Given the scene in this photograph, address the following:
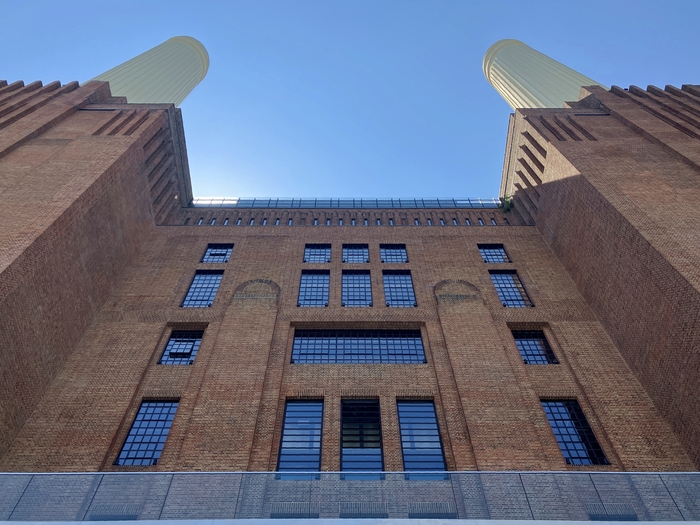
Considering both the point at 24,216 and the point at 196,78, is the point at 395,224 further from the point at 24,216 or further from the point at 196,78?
the point at 196,78

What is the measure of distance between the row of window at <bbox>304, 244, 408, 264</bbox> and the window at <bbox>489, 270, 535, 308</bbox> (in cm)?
486

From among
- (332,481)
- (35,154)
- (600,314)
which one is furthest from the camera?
(35,154)

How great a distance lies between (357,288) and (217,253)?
28.0 ft

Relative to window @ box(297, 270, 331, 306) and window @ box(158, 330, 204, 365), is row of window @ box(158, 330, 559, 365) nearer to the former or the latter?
window @ box(158, 330, 204, 365)

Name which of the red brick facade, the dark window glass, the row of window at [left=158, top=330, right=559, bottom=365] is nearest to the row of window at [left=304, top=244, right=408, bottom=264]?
the red brick facade

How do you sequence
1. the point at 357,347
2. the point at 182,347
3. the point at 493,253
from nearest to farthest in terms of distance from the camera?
the point at 357,347, the point at 182,347, the point at 493,253

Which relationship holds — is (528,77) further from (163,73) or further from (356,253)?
(163,73)

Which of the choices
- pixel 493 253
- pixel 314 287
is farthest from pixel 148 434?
pixel 493 253

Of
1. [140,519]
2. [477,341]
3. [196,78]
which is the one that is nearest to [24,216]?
[140,519]

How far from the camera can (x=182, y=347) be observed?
21250 mm

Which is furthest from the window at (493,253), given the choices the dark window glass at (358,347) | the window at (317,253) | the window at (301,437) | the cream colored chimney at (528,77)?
the cream colored chimney at (528,77)

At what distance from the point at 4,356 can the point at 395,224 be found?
21594mm

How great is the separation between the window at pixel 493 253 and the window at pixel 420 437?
37.3ft

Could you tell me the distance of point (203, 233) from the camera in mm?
29297
